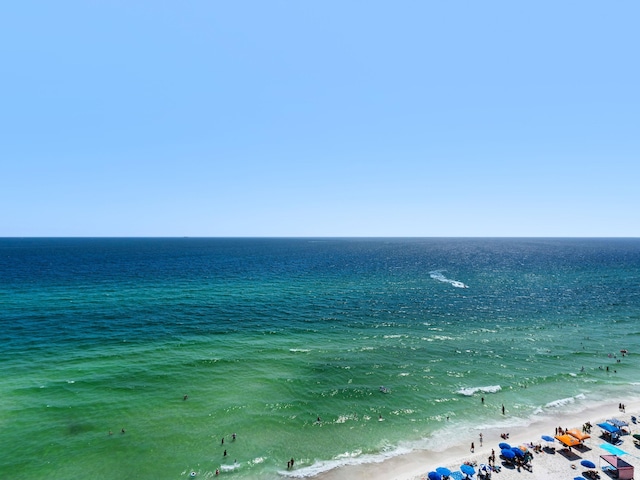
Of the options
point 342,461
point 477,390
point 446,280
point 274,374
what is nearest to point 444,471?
point 342,461

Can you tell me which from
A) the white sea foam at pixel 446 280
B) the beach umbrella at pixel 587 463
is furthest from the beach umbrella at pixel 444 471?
the white sea foam at pixel 446 280

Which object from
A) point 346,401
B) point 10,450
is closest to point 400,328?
point 346,401

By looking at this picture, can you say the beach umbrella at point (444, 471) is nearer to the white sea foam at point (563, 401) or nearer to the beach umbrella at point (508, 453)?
the beach umbrella at point (508, 453)

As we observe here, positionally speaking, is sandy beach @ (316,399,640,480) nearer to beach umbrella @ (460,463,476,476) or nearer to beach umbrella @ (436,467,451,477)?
beach umbrella @ (436,467,451,477)

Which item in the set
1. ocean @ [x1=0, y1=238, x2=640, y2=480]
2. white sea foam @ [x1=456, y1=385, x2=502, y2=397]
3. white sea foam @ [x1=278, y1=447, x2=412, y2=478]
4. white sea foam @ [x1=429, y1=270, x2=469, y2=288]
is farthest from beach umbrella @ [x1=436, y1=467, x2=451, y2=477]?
white sea foam @ [x1=429, y1=270, x2=469, y2=288]

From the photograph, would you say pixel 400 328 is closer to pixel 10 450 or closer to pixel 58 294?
pixel 10 450

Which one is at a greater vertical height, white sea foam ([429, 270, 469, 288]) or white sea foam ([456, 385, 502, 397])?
white sea foam ([429, 270, 469, 288])

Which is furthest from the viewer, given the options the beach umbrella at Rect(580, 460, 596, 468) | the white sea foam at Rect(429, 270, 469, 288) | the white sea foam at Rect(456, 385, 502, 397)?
the white sea foam at Rect(429, 270, 469, 288)
